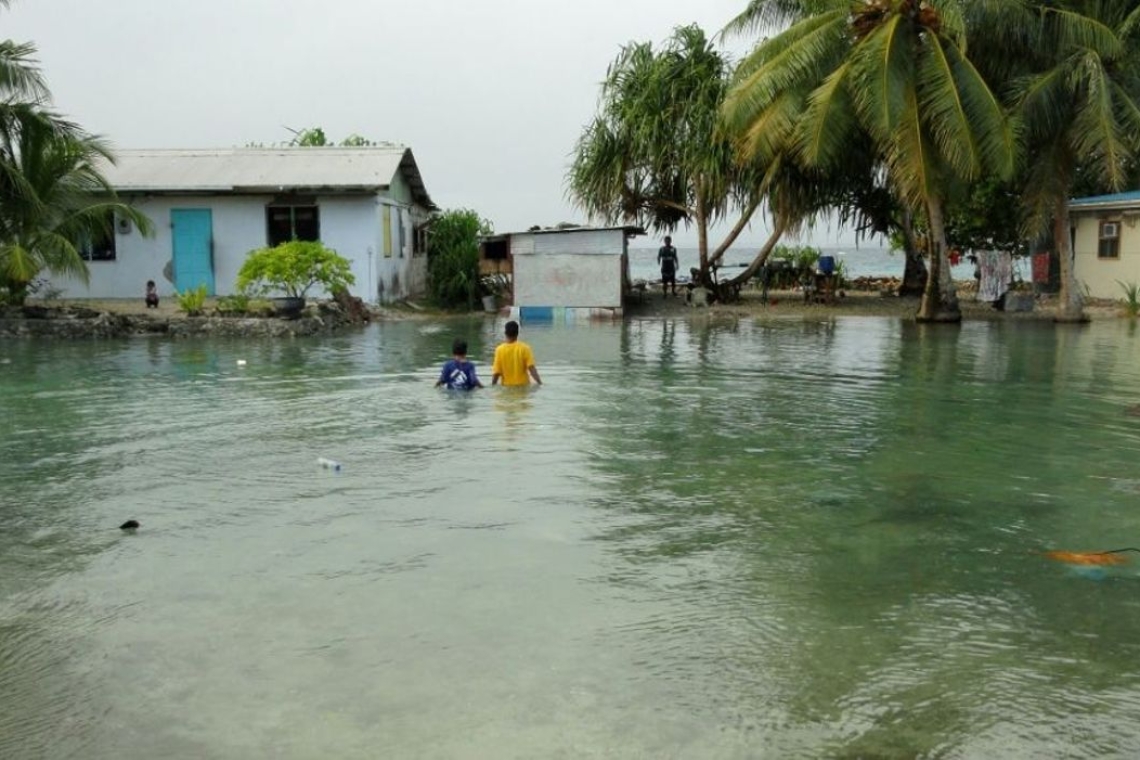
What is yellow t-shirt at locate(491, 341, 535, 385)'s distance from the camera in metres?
14.2

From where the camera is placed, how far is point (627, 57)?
31.3 meters

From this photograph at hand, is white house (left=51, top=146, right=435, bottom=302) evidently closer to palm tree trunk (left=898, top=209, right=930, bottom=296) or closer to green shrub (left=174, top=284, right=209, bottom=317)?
green shrub (left=174, top=284, right=209, bottom=317)

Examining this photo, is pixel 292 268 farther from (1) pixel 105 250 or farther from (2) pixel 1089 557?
(2) pixel 1089 557

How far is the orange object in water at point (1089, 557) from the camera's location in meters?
7.07

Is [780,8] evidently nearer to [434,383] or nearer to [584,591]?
[434,383]

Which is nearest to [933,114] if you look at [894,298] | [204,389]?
[894,298]

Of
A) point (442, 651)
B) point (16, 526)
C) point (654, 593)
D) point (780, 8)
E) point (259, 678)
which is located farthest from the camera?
point (780, 8)

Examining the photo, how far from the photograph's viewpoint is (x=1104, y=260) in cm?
2992

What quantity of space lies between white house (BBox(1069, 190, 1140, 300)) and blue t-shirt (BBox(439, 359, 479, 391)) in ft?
67.3

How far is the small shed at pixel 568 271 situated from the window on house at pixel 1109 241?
41.6 ft

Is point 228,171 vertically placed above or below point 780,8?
below

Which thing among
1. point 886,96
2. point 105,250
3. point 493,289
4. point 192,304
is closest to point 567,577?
point 886,96

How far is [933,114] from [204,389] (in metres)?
15.1

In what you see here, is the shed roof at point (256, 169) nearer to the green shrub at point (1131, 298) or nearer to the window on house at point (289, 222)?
the window on house at point (289, 222)
